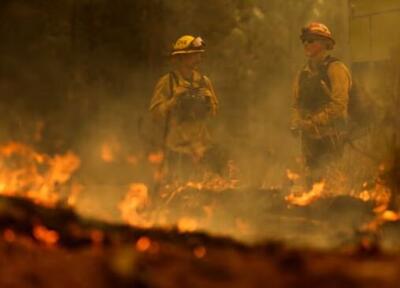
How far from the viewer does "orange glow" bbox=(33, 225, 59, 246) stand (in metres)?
3.92

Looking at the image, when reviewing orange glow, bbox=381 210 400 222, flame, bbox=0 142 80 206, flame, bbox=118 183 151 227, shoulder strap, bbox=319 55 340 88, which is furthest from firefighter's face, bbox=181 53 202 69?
orange glow, bbox=381 210 400 222

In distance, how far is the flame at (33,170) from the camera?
9.40 meters

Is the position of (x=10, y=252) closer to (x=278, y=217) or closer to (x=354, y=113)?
(x=278, y=217)

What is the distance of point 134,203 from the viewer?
9461 millimetres

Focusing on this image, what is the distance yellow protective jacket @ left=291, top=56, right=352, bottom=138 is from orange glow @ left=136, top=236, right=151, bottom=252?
5.18m

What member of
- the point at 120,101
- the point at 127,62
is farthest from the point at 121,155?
the point at 127,62

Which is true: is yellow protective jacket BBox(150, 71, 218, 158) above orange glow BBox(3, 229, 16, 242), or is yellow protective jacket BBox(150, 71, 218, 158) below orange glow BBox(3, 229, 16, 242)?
above

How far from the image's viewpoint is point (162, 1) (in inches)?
464

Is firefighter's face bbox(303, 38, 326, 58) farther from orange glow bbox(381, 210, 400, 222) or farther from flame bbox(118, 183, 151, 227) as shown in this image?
flame bbox(118, 183, 151, 227)

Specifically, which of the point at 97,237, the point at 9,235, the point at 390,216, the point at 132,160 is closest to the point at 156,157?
the point at 132,160

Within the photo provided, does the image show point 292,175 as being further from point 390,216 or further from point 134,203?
point 390,216

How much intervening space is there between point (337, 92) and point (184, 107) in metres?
2.29

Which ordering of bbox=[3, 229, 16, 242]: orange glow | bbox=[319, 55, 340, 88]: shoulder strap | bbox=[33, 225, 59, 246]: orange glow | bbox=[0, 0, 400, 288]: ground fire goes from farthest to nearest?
bbox=[319, 55, 340, 88]: shoulder strap → bbox=[0, 0, 400, 288]: ground fire → bbox=[33, 225, 59, 246]: orange glow → bbox=[3, 229, 16, 242]: orange glow

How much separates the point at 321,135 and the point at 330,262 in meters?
5.99
